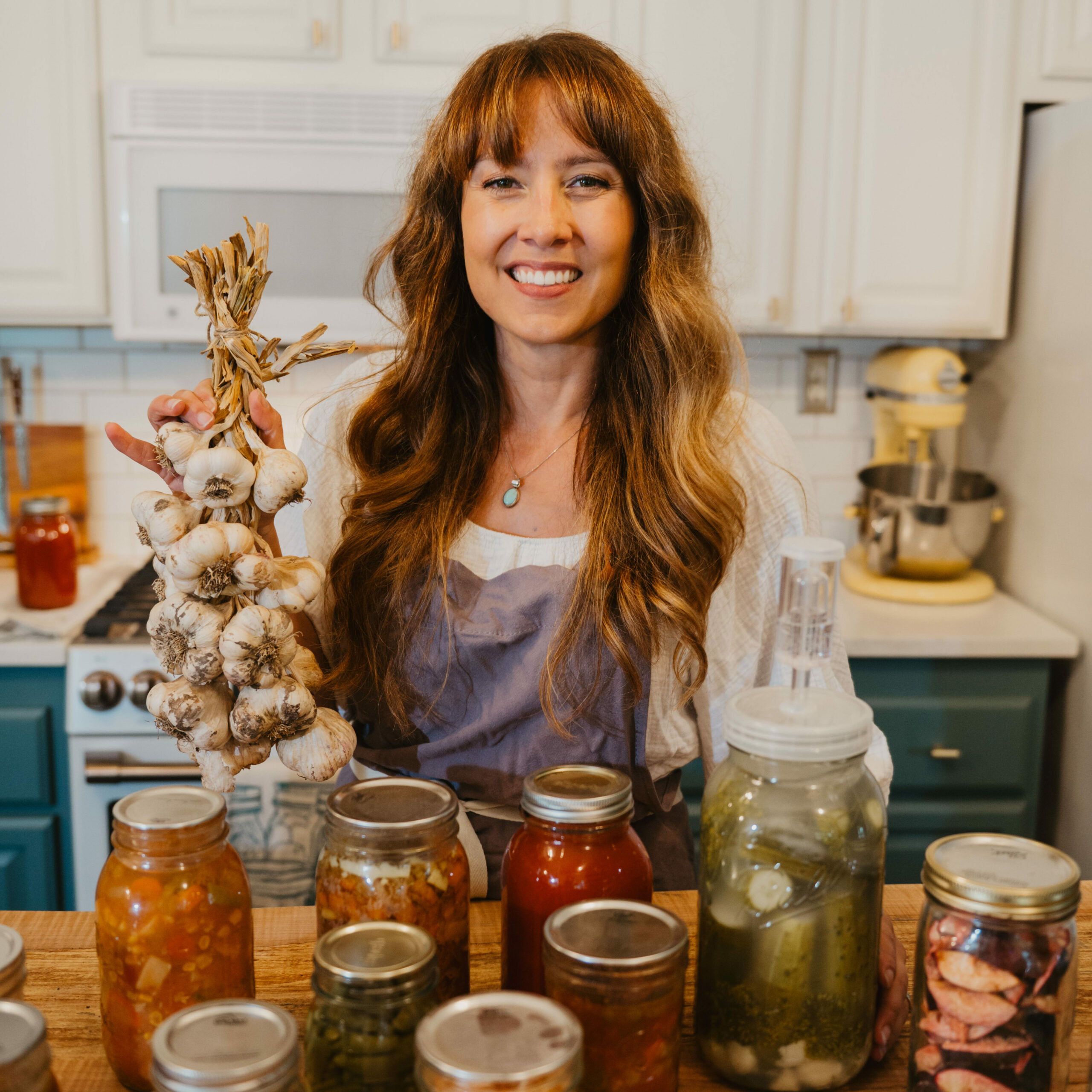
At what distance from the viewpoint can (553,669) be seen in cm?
111

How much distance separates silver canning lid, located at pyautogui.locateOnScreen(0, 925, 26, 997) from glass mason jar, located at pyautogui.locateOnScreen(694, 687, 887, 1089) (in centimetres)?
40

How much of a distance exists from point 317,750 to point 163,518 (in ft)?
0.65

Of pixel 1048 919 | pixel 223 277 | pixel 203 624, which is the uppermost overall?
pixel 223 277

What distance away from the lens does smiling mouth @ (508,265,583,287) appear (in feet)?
3.73

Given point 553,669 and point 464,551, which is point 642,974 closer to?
point 553,669

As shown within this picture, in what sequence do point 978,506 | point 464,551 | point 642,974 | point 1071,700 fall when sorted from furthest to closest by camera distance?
point 978,506
point 1071,700
point 464,551
point 642,974

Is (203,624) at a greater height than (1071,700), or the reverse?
(203,624)

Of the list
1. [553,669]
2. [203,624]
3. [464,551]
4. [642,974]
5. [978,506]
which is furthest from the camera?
[978,506]

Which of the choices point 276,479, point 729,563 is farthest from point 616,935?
point 729,563

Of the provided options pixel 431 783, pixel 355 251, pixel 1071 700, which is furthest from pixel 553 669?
pixel 1071 700

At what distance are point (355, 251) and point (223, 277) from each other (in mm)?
1538

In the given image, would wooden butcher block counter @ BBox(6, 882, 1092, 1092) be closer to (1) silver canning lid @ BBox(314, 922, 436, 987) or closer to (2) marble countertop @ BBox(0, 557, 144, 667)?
(1) silver canning lid @ BBox(314, 922, 436, 987)

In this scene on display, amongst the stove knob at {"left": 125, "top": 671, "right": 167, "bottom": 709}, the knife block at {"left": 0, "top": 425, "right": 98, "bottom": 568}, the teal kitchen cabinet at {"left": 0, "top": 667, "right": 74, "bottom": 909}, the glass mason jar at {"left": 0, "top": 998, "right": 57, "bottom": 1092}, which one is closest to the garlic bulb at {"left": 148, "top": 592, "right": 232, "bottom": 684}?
the glass mason jar at {"left": 0, "top": 998, "right": 57, "bottom": 1092}

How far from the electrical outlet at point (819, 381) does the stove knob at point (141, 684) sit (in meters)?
1.67
